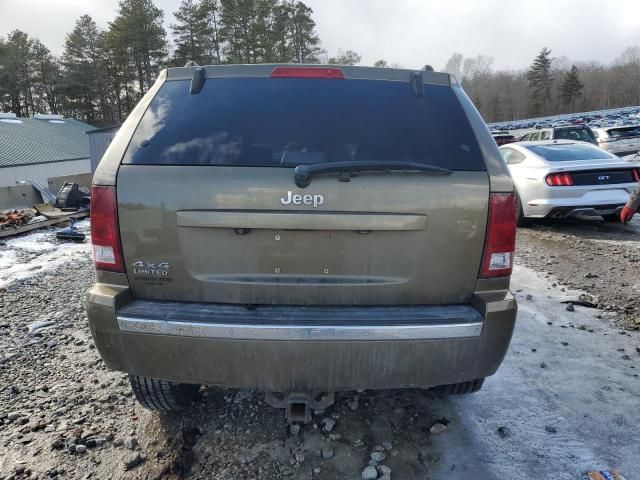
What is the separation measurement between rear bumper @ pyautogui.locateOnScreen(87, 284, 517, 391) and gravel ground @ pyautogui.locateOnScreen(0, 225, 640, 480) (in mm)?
622

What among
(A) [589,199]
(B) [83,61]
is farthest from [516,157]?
(B) [83,61]

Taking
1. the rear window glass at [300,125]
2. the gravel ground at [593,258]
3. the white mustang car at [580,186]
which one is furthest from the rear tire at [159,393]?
the white mustang car at [580,186]

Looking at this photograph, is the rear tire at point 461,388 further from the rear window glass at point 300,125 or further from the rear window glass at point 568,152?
the rear window glass at point 568,152

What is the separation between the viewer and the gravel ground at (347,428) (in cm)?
238

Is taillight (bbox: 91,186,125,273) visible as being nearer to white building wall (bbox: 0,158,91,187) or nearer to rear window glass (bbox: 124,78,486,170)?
rear window glass (bbox: 124,78,486,170)

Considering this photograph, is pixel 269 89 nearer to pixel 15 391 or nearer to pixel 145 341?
pixel 145 341

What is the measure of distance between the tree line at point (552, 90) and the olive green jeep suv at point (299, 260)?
84.8 meters

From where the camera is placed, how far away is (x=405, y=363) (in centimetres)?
204

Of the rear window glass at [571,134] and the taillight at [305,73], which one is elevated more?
the rear window glass at [571,134]

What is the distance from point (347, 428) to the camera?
2.67 metres

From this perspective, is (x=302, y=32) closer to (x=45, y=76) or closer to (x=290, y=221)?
(x=45, y=76)

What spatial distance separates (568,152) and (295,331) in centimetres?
843

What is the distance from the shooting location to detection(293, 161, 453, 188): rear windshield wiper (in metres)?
2.02

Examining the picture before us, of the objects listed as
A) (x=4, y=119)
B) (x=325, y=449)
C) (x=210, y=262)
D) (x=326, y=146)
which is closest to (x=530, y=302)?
(x=325, y=449)
